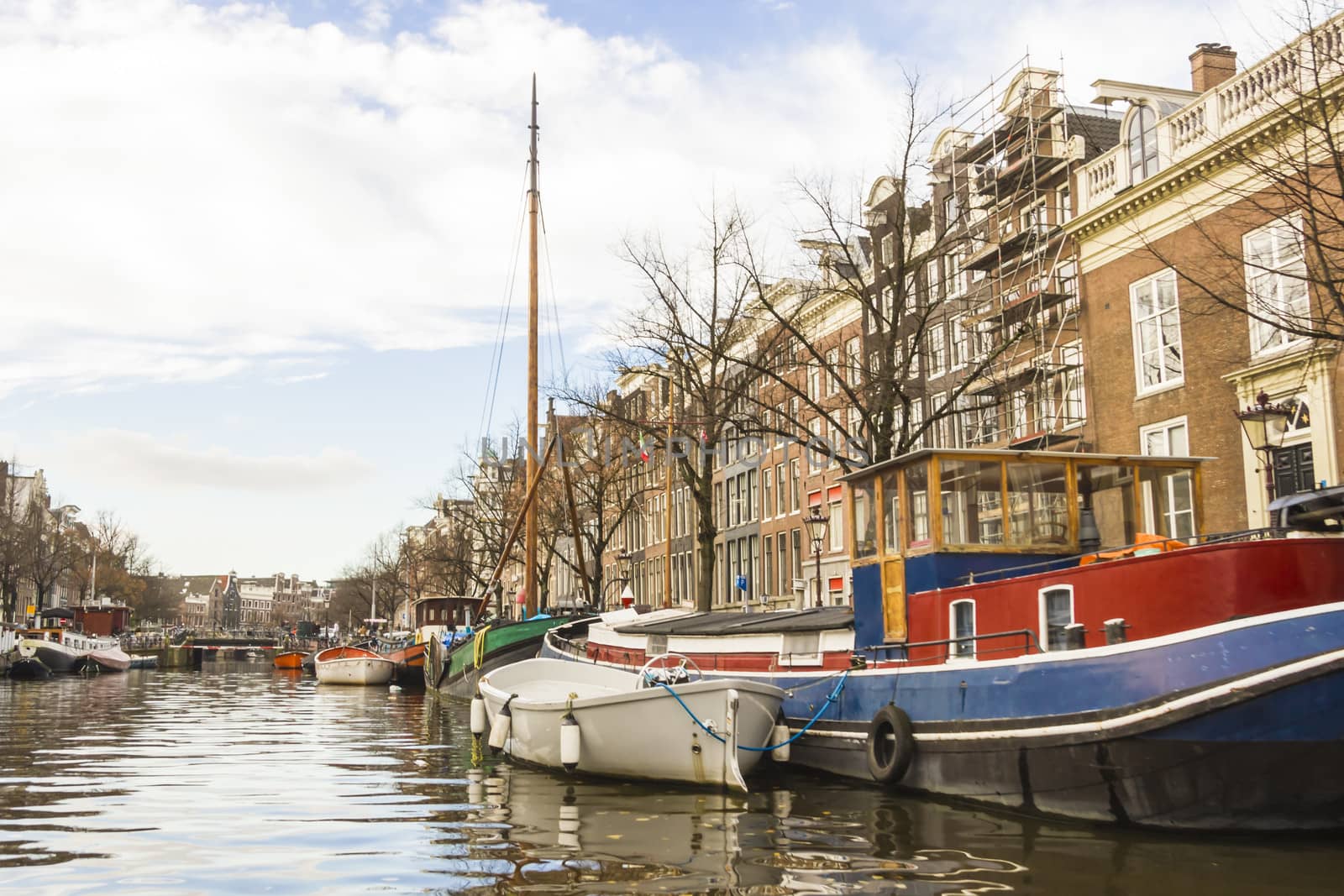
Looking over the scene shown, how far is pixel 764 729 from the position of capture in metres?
15.4

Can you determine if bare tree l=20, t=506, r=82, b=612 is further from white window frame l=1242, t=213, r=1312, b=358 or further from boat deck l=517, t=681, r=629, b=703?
white window frame l=1242, t=213, r=1312, b=358

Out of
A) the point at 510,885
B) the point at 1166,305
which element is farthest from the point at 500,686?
the point at 1166,305

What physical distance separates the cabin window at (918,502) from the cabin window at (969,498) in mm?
231

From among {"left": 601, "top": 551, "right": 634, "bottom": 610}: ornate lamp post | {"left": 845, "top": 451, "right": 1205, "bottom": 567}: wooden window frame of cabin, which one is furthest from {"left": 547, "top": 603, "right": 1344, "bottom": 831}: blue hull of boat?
{"left": 601, "top": 551, "right": 634, "bottom": 610}: ornate lamp post

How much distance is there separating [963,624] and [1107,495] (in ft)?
8.24

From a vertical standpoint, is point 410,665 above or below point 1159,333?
below

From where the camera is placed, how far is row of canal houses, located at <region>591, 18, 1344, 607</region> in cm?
2405

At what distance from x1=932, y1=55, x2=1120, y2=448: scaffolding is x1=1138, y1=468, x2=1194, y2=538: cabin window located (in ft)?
48.9

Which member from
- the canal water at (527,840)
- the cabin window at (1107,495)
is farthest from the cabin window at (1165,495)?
the canal water at (527,840)

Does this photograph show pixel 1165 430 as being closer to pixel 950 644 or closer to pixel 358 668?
pixel 950 644

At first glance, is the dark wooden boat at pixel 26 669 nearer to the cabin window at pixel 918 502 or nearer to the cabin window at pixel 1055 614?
the cabin window at pixel 918 502

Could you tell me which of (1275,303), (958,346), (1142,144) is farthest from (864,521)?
(958,346)

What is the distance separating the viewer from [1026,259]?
1346 inches

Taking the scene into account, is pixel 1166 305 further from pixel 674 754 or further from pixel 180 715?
pixel 180 715
